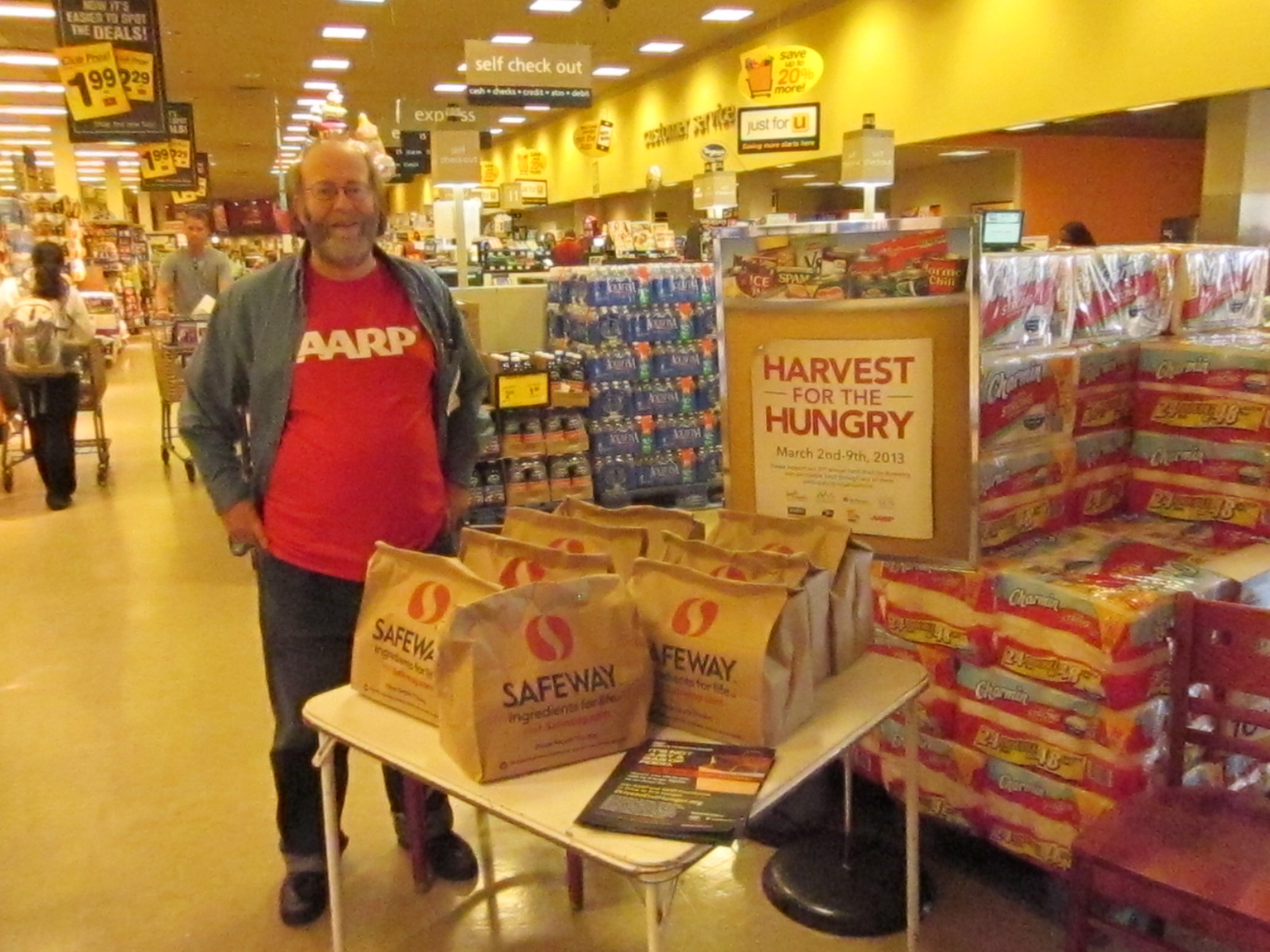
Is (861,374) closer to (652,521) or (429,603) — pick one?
(652,521)

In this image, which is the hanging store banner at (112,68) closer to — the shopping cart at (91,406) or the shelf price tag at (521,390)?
the shopping cart at (91,406)

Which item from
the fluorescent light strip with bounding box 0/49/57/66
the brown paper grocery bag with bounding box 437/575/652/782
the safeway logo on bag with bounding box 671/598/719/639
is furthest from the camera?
the fluorescent light strip with bounding box 0/49/57/66

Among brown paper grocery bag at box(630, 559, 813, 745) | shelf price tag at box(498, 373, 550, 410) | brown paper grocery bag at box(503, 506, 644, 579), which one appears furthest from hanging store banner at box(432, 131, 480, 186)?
brown paper grocery bag at box(630, 559, 813, 745)

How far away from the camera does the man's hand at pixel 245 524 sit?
241cm

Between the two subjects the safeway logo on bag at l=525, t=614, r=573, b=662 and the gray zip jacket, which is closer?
the safeway logo on bag at l=525, t=614, r=573, b=662

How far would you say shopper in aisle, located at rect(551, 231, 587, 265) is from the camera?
30.9 feet

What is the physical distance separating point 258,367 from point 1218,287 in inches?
98.4

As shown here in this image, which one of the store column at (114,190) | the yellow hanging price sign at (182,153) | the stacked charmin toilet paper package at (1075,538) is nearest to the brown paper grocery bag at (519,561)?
the stacked charmin toilet paper package at (1075,538)

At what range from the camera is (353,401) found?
7.73ft

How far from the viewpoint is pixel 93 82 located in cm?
862

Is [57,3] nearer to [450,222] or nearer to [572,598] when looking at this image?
[450,222]

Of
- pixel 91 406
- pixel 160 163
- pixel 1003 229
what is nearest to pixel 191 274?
pixel 91 406

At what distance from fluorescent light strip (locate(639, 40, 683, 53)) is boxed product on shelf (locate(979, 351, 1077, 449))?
38.7ft

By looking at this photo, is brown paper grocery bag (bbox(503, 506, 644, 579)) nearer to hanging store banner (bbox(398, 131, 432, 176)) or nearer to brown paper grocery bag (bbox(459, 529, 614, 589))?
brown paper grocery bag (bbox(459, 529, 614, 589))
